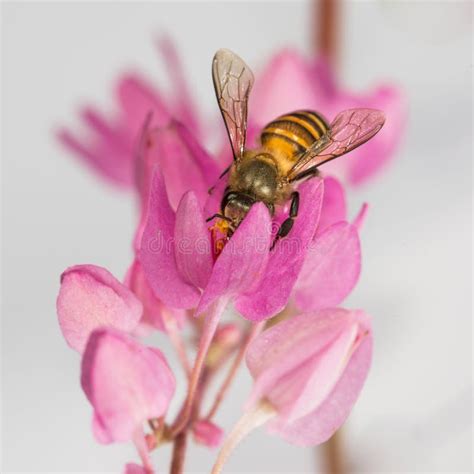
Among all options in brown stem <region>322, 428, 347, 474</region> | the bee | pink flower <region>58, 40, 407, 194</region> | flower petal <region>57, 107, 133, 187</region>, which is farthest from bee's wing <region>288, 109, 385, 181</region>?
brown stem <region>322, 428, 347, 474</region>

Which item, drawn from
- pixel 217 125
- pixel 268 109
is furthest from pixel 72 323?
pixel 217 125

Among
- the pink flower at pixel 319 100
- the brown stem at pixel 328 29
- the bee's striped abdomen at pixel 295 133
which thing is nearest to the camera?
the bee's striped abdomen at pixel 295 133

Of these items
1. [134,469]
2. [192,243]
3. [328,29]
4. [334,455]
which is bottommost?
[334,455]

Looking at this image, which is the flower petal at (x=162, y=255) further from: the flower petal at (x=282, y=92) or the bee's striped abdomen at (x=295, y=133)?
the flower petal at (x=282, y=92)

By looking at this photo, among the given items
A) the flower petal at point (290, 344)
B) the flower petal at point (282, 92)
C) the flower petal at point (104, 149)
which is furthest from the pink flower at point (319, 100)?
the flower petal at point (290, 344)

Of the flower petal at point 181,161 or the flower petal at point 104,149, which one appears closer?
the flower petal at point 181,161

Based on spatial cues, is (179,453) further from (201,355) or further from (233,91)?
(233,91)

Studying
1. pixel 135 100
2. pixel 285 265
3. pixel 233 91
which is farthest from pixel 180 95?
pixel 285 265
